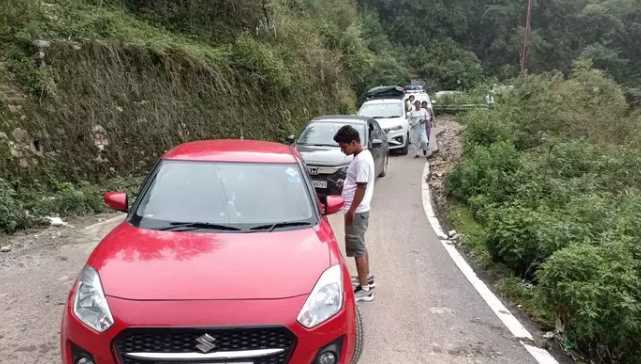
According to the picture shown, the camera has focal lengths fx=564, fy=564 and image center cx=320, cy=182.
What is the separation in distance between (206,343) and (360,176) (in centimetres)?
289

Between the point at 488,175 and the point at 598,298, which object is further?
Answer: the point at 488,175

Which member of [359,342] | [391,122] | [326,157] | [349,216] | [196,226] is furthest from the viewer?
[391,122]

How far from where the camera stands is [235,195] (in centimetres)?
461

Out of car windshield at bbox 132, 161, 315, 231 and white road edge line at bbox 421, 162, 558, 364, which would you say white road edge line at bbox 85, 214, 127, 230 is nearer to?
car windshield at bbox 132, 161, 315, 231

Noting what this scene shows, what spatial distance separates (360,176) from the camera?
5.68 m

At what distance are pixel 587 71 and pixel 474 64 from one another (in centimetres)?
4215

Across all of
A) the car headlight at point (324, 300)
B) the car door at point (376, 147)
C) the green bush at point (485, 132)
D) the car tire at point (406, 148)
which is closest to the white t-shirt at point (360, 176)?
the car headlight at point (324, 300)

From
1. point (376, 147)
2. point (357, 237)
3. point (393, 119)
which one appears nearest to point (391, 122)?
point (393, 119)

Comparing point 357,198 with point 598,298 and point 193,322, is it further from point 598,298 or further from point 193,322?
point 193,322

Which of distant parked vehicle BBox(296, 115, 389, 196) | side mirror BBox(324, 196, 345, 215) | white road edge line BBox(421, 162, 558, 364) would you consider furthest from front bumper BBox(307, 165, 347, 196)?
side mirror BBox(324, 196, 345, 215)

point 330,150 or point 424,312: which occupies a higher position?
point 330,150

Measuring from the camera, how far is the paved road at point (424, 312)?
4664mm

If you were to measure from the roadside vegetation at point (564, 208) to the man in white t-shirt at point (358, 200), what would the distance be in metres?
1.70

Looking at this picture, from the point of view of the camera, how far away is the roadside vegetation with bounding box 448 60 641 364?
16.2 feet
